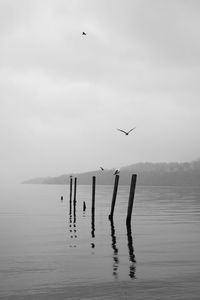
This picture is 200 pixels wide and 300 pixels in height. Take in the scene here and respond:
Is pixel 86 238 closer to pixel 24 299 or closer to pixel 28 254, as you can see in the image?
pixel 28 254

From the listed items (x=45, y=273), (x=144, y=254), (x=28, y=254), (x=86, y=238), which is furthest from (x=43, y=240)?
(x=45, y=273)

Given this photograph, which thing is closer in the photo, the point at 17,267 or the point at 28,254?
the point at 17,267

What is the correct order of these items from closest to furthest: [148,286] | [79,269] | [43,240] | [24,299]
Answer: [24,299] → [148,286] → [79,269] → [43,240]

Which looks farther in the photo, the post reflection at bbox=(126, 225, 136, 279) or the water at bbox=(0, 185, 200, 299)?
the post reflection at bbox=(126, 225, 136, 279)

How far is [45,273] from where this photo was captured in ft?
51.7

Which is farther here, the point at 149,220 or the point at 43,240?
the point at 149,220

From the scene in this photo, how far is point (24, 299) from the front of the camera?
12070mm

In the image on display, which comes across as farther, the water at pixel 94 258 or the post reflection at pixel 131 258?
the post reflection at pixel 131 258

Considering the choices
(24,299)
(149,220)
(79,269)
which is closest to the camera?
(24,299)

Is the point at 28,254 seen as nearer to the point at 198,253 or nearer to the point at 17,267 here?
the point at 17,267

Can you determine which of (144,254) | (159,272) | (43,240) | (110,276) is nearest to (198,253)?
(144,254)

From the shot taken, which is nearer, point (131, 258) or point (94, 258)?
point (131, 258)

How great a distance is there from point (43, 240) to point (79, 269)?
984 centimetres

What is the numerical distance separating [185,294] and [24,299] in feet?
16.9
